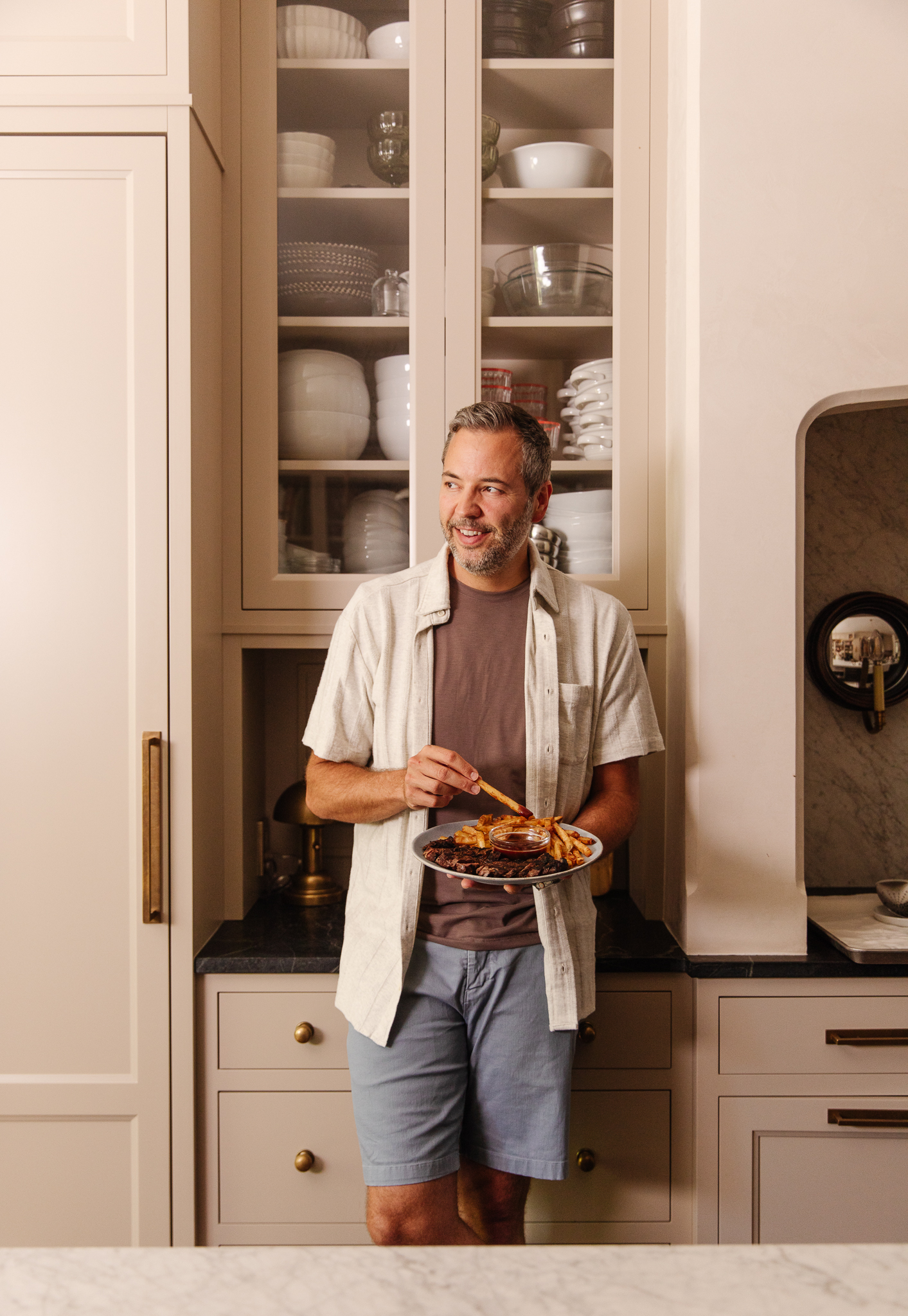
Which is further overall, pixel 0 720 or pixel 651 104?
pixel 651 104

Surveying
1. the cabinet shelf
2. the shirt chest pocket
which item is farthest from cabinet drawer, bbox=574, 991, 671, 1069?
the cabinet shelf

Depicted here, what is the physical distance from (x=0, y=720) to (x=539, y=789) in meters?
1.00

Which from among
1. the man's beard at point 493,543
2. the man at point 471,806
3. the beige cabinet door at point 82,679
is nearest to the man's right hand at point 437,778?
the man at point 471,806

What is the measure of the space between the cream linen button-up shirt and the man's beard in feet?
0.17

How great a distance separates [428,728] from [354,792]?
16 centimetres

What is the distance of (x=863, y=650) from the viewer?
6.84 feet

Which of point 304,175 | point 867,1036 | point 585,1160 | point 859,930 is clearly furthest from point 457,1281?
point 304,175

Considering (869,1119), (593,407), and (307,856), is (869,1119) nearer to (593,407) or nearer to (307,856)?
(307,856)

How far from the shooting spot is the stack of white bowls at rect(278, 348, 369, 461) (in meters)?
1.91

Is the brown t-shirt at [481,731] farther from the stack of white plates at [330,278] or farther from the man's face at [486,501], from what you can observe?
the stack of white plates at [330,278]

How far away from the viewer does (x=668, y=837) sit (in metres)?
1.82

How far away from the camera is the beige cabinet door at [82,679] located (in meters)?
1.63

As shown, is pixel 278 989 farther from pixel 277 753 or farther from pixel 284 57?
pixel 284 57

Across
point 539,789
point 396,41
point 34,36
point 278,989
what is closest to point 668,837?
point 539,789
